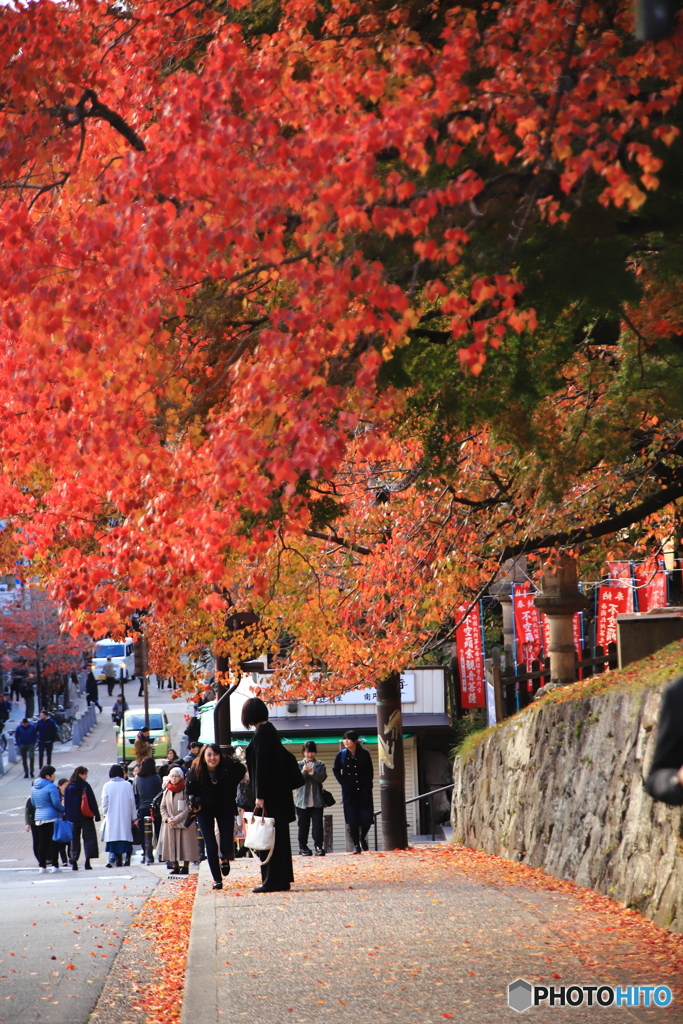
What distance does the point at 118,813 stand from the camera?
19.2 m

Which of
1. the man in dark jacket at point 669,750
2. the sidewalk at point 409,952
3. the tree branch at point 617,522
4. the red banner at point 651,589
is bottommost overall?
the sidewalk at point 409,952

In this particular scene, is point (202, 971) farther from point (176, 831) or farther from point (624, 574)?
point (624, 574)

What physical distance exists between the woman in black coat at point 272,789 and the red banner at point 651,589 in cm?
863

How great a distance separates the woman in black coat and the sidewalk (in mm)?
289

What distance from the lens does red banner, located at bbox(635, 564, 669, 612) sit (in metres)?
18.0

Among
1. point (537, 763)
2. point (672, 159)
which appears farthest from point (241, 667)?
point (672, 159)

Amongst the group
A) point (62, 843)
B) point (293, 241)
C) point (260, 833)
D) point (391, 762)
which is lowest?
point (62, 843)

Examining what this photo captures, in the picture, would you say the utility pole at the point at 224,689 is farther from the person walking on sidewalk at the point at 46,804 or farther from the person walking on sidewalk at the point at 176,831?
the person walking on sidewalk at the point at 46,804

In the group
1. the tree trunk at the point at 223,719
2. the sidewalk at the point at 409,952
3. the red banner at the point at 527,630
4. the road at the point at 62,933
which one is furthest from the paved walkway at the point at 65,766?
the sidewalk at the point at 409,952

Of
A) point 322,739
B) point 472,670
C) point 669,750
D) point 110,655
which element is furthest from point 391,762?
point 110,655

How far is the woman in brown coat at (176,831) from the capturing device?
51.6ft

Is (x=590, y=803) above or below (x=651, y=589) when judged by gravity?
below

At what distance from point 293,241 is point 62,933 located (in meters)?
7.02

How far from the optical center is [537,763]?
531 inches
